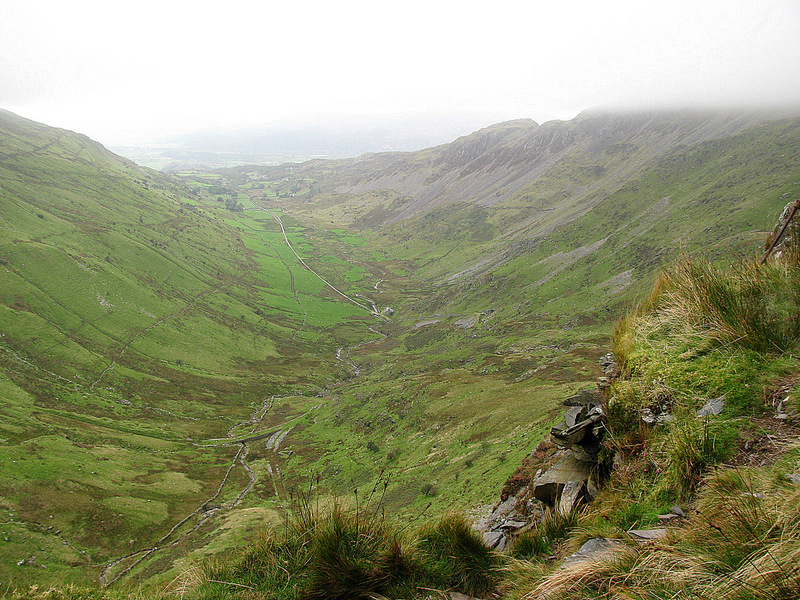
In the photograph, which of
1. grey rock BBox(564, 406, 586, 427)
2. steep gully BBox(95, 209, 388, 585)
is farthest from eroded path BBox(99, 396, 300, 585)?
grey rock BBox(564, 406, 586, 427)

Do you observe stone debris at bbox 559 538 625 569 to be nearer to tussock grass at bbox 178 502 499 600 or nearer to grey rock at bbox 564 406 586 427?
tussock grass at bbox 178 502 499 600

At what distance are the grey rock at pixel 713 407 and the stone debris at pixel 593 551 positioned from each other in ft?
8.98

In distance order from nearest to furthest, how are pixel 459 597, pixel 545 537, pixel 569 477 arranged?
pixel 459 597 < pixel 545 537 < pixel 569 477

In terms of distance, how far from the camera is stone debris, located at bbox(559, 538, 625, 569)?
462 centimetres

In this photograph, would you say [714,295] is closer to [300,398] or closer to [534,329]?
[534,329]

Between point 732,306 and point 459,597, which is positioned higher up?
point 732,306

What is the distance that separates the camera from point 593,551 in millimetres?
5004

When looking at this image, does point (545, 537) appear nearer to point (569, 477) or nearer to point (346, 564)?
point (569, 477)

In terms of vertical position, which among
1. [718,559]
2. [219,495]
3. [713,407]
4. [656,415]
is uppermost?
[713,407]

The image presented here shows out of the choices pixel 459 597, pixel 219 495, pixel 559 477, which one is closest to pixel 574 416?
pixel 559 477

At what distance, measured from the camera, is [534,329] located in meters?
92.1

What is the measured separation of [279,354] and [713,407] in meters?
128

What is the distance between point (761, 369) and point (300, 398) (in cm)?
9750

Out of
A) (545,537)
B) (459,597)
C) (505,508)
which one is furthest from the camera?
(505,508)
